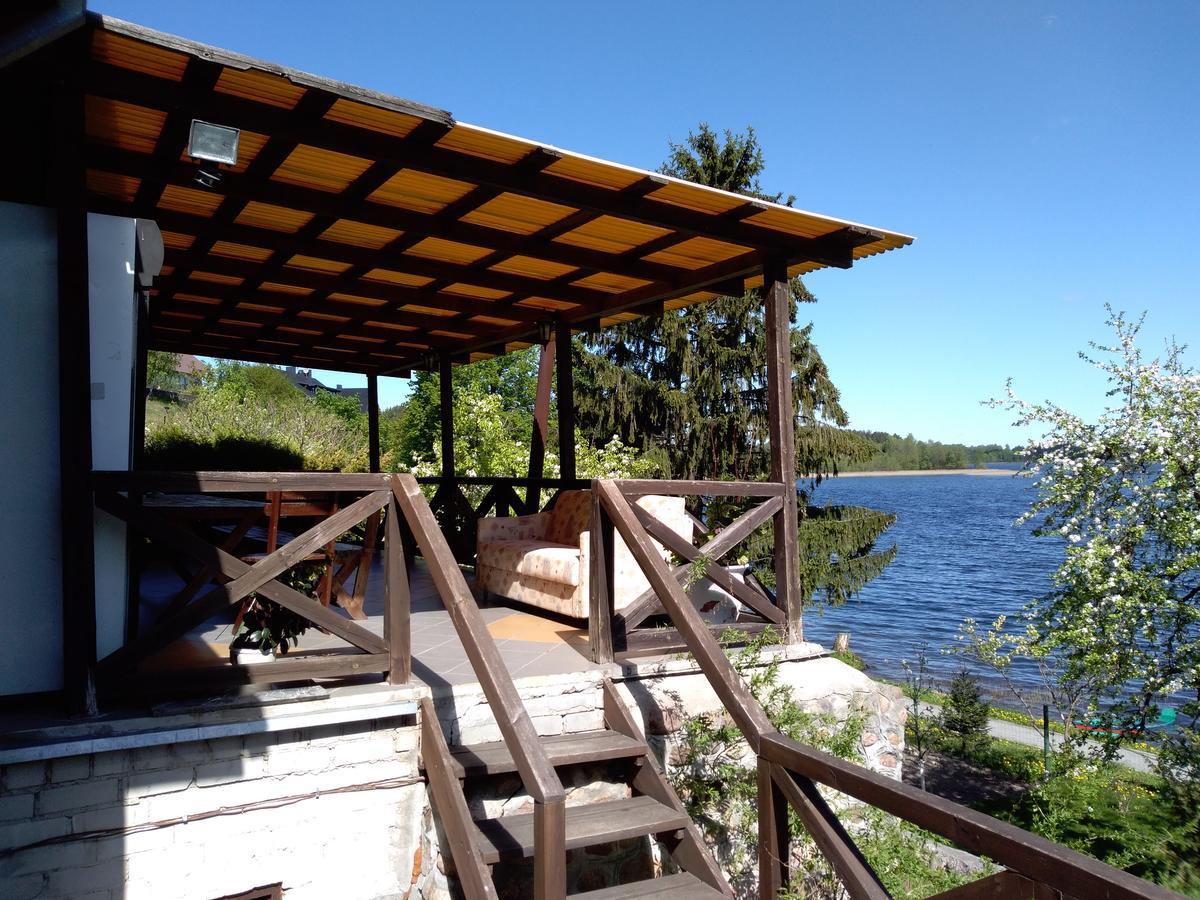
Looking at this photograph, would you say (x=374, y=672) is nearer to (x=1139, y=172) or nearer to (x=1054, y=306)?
(x=1139, y=172)

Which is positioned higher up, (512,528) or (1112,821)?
(512,528)

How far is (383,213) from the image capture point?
4.34 meters

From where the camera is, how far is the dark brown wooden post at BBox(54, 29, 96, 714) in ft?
A: 9.23

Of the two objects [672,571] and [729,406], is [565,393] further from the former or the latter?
[729,406]

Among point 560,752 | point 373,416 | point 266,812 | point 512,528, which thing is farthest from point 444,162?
point 373,416

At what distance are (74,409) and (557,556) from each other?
2826mm

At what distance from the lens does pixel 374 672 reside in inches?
130

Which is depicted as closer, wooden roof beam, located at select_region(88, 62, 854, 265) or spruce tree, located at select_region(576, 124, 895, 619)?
wooden roof beam, located at select_region(88, 62, 854, 265)

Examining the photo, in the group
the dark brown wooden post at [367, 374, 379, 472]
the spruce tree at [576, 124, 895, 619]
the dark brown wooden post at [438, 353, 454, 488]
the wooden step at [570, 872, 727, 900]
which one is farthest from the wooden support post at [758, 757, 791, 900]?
the spruce tree at [576, 124, 895, 619]

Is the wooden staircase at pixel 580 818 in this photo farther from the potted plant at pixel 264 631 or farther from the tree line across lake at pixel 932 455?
the tree line across lake at pixel 932 455

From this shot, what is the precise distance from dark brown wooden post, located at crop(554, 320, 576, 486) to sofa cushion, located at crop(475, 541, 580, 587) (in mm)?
919

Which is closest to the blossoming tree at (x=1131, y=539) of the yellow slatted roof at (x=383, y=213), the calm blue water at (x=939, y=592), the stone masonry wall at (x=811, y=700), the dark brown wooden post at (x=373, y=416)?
the calm blue water at (x=939, y=592)

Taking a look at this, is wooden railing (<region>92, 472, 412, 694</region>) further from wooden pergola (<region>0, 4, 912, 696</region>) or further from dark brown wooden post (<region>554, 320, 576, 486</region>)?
→ dark brown wooden post (<region>554, 320, 576, 486</region>)

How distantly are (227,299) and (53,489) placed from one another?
3.74 metres
